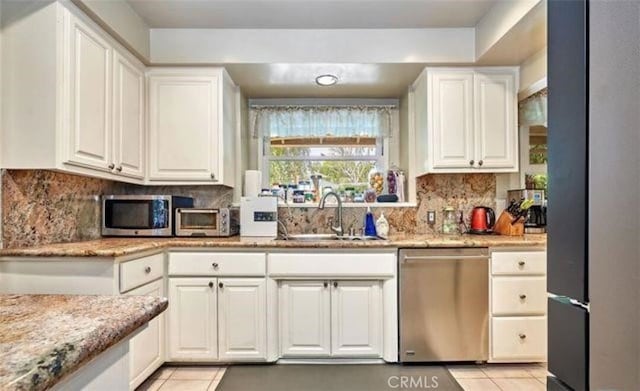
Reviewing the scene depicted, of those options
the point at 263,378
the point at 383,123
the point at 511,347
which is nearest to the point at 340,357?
the point at 263,378

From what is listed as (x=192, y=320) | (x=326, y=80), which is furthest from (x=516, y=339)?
(x=326, y=80)

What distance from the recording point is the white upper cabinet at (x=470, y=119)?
9.42 feet

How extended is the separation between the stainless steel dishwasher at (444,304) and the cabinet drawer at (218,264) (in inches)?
38.0

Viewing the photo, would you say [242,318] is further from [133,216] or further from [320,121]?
[320,121]

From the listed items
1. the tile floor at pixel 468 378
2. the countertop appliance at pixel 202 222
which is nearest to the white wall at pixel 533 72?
the tile floor at pixel 468 378

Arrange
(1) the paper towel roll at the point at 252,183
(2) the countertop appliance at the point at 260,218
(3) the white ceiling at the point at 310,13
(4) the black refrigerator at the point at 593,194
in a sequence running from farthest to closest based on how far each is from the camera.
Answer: (1) the paper towel roll at the point at 252,183 → (2) the countertop appliance at the point at 260,218 → (3) the white ceiling at the point at 310,13 → (4) the black refrigerator at the point at 593,194

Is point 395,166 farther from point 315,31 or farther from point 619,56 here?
point 619,56

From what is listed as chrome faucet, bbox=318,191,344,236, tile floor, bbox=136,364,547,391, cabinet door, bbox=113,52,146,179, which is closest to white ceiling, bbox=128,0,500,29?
cabinet door, bbox=113,52,146,179

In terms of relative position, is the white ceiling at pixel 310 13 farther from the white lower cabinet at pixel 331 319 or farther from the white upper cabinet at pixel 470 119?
the white lower cabinet at pixel 331 319

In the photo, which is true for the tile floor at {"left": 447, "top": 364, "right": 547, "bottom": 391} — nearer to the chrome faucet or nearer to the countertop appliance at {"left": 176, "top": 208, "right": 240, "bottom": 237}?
the chrome faucet

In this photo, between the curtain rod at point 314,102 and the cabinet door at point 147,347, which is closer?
the cabinet door at point 147,347

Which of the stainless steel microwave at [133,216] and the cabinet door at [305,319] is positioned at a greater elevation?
the stainless steel microwave at [133,216]

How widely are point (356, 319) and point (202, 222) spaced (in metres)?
1.33

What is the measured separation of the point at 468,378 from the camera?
2.42 m
